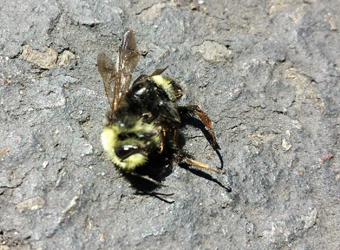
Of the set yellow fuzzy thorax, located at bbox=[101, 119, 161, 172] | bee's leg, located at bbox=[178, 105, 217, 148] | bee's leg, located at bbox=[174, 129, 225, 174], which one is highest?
yellow fuzzy thorax, located at bbox=[101, 119, 161, 172]

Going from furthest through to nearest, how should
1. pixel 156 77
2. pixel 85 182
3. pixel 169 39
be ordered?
pixel 169 39 → pixel 156 77 → pixel 85 182

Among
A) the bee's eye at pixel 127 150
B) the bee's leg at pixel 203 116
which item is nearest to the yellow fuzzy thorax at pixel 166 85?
the bee's leg at pixel 203 116

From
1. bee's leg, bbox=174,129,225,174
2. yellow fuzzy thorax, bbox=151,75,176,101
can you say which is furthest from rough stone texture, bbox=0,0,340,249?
yellow fuzzy thorax, bbox=151,75,176,101

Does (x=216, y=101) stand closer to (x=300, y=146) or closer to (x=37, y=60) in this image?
(x=300, y=146)

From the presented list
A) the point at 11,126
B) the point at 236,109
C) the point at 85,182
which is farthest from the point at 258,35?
the point at 11,126

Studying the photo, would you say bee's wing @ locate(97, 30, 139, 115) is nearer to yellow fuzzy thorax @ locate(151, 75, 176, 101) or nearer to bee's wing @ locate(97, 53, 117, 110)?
bee's wing @ locate(97, 53, 117, 110)

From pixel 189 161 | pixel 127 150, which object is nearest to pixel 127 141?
pixel 127 150
